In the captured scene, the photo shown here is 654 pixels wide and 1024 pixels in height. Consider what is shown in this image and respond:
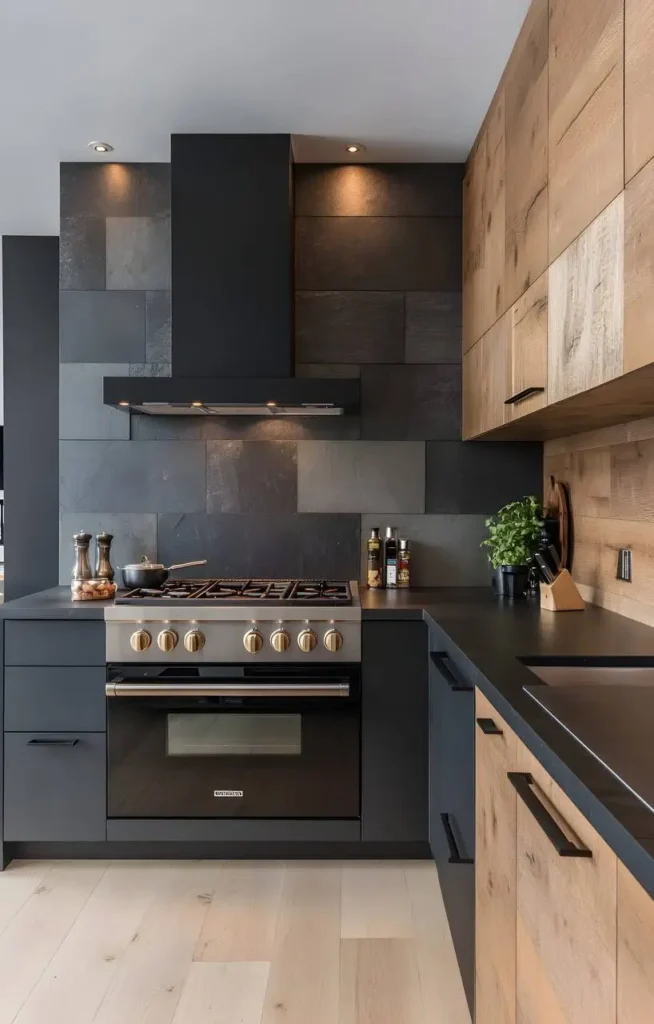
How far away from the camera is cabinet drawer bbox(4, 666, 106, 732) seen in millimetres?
2508

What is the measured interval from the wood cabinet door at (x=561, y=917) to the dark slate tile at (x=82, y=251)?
8.67 feet

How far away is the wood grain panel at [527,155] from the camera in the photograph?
1.85m

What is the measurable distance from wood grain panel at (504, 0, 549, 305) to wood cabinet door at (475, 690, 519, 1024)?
117 centimetres

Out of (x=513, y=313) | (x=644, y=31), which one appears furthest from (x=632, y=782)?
(x=513, y=313)

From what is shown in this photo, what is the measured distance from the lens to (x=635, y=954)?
2.60ft

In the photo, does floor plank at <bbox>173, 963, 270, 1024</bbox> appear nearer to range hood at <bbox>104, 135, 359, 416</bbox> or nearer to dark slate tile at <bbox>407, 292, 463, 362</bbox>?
range hood at <bbox>104, 135, 359, 416</bbox>

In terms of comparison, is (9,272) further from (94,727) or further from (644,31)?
(644,31)

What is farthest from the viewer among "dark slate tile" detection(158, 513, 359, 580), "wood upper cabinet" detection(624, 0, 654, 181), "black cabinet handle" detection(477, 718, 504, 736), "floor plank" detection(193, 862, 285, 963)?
"dark slate tile" detection(158, 513, 359, 580)

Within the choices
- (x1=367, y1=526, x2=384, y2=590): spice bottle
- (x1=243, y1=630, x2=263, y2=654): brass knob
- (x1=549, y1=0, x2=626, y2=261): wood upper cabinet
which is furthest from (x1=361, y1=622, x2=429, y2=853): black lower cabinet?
(x1=549, y1=0, x2=626, y2=261): wood upper cabinet

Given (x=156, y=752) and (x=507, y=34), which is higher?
(x=507, y=34)

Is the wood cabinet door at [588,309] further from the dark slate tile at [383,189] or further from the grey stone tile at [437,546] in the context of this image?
the dark slate tile at [383,189]

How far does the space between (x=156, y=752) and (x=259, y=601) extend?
24.6 inches

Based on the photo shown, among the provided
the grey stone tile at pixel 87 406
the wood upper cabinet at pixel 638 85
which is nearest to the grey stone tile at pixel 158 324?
the grey stone tile at pixel 87 406

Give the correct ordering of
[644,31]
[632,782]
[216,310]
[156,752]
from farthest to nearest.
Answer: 1. [216,310]
2. [156,752]
3. [644,31]
4. [632,782]
